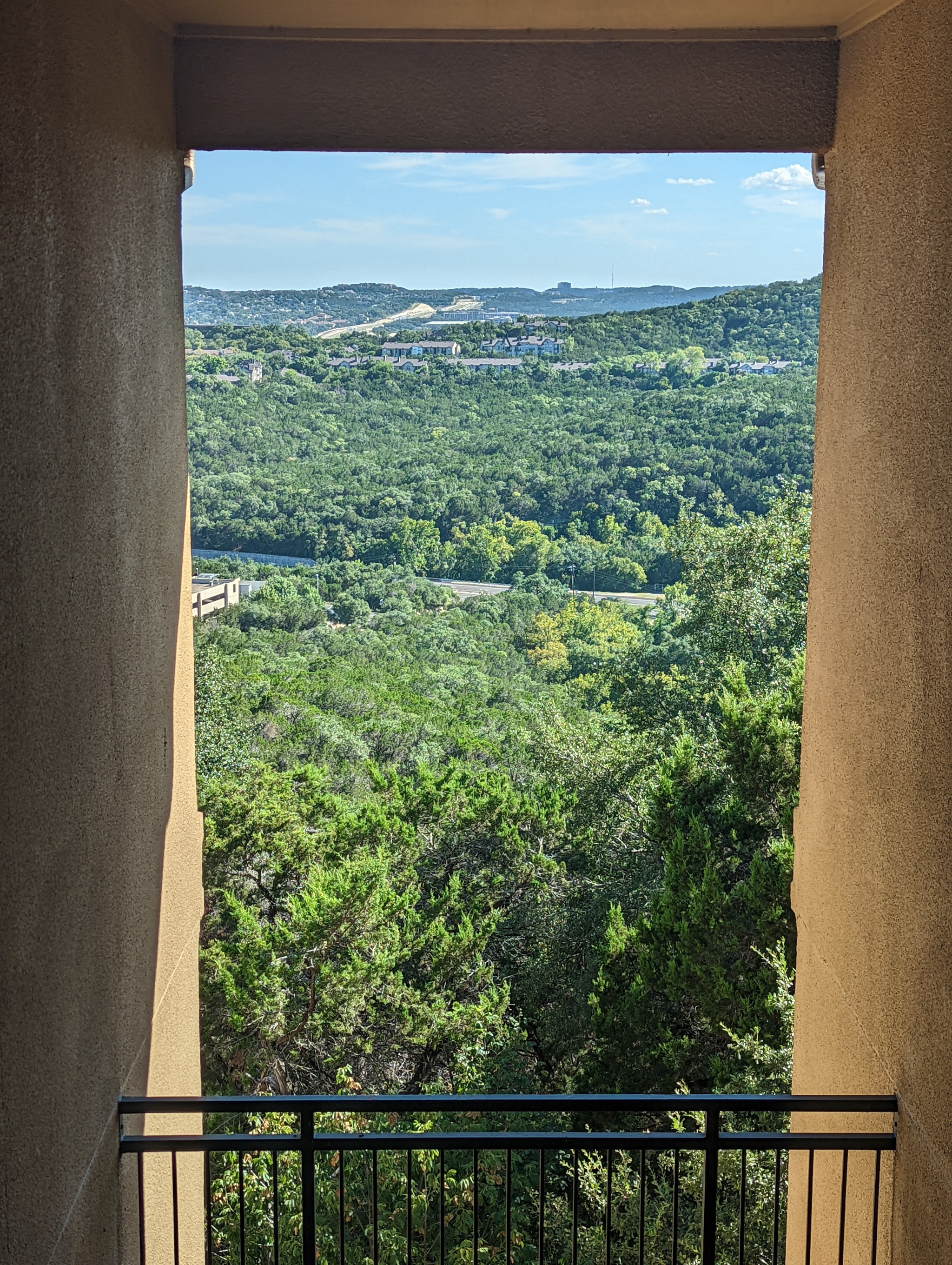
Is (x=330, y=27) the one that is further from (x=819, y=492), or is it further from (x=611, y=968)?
(x=611, y=968)

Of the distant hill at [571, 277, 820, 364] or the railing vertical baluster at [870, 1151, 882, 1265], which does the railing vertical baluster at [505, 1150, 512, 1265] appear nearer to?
the railing vertical baluster at [870, 1151, 882, 1265]

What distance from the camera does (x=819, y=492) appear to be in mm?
3344

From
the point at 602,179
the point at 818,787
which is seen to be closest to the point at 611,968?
the point at 818,787

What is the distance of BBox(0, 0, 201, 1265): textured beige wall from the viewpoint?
1.76m

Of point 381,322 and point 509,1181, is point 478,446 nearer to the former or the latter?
point 381,322

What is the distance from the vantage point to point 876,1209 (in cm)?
256

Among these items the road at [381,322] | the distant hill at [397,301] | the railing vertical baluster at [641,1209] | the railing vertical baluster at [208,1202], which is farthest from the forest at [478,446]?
the railing vertical baluster at [641,1209]

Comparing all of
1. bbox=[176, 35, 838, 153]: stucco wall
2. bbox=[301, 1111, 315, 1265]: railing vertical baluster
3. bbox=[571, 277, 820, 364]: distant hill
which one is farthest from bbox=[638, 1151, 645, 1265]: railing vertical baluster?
bbox=[571, 277, 820, 364]: distant hill

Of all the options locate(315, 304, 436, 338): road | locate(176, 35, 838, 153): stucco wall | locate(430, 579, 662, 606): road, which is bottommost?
locate(430, 579, 662, 606): road

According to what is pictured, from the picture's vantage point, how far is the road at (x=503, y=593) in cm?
2592

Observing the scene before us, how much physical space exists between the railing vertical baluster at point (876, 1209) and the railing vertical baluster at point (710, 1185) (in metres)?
0.35

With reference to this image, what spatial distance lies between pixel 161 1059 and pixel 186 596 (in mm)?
1264

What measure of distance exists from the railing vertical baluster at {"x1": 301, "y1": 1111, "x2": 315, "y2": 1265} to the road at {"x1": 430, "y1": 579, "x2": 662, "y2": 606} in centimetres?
2192

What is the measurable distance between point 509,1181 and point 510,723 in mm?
18726
